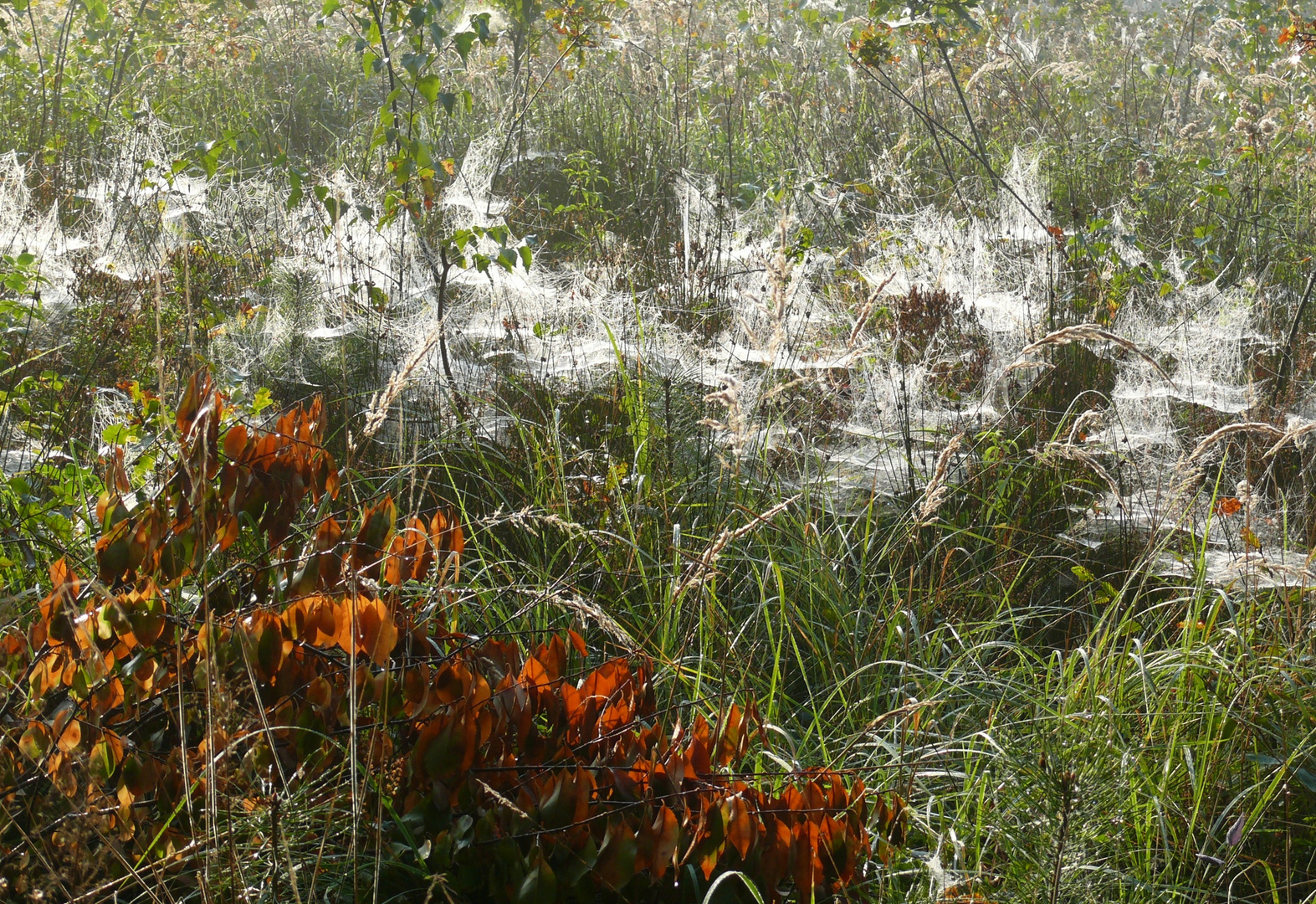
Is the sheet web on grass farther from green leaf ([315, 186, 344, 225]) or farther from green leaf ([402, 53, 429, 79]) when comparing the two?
green leaf ([402, 53, 429, 79])

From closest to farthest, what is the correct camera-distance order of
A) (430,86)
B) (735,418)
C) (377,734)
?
(377,734) → (735,418) → (430,86)

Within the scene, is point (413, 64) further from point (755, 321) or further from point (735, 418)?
point (735, 418)

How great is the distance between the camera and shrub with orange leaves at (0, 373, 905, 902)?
1.34 metres

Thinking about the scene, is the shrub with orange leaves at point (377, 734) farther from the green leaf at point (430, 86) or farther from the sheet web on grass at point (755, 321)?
the green leaf at point (430, 86)

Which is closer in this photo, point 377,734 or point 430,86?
point 377,734

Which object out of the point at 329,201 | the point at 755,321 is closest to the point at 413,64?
the point at 329,201

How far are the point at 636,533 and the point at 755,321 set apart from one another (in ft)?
4.45

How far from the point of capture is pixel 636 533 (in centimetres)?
259

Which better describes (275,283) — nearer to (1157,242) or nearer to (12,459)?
(12,459)

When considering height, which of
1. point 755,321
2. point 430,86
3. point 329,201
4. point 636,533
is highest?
point 430,86

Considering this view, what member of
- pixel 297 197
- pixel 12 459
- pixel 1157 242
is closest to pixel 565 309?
pixel 297 197

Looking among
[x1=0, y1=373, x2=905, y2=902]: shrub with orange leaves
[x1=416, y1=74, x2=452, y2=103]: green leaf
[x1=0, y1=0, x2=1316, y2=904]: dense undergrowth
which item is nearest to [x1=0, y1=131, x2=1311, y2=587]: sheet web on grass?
[x1=0, y1=0, x2=1316, y2=904]: dense undergrowth

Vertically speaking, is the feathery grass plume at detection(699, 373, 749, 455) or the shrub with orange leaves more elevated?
the feathery grass plume at detection(699, 373, 749, 455)

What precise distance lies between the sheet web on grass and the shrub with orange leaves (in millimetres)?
1364
